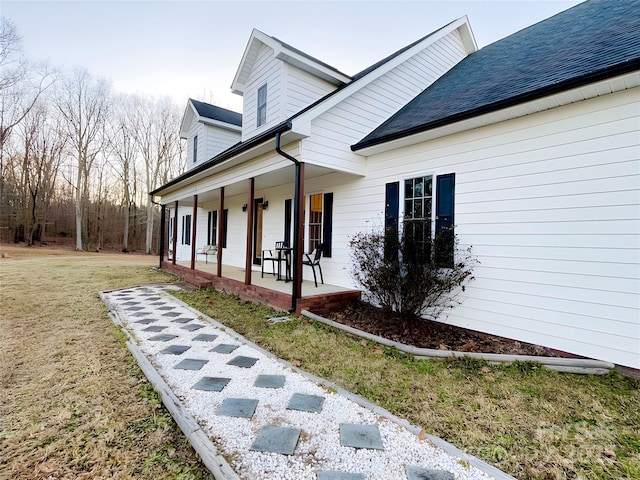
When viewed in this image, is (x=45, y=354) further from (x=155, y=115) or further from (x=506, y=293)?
(x=155, y=115)

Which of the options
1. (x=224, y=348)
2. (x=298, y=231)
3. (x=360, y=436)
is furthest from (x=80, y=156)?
(x=360, y=436)

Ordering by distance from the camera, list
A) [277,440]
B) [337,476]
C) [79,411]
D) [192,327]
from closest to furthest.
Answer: [337,476], [277,440], [79,411], [192,327]

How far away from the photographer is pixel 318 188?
7328mm

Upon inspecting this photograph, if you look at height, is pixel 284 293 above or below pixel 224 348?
above

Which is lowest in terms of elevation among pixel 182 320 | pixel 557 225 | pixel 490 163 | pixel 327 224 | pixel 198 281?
pixel 182 320

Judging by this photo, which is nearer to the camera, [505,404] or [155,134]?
[505,404]

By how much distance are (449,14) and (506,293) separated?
887 centimetres

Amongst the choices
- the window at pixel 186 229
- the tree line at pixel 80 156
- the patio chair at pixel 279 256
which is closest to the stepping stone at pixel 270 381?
the patio chair at pixel 279 256

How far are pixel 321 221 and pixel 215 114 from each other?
852 cm

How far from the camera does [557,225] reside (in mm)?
3703

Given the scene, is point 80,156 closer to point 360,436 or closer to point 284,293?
point 284,293

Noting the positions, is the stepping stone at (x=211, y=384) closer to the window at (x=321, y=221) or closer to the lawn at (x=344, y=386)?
the lawn at (x=344, y=386)

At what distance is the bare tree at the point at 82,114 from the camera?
66.9 feet

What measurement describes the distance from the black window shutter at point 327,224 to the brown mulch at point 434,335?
1960mm
